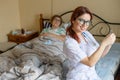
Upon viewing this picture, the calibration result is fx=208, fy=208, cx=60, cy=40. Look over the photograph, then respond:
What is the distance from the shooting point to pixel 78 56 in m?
1.63

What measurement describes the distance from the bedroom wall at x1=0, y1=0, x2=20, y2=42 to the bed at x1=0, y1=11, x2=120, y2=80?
976 millimetres

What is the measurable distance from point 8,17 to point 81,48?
2.41 metres

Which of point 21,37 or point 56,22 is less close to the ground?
point 56,22

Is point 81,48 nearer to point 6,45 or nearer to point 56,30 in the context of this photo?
point 56,30

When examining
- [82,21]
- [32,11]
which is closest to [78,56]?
[82,21]

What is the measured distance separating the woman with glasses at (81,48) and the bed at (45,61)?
267 millimetres

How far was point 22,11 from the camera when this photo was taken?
4023 millimetres

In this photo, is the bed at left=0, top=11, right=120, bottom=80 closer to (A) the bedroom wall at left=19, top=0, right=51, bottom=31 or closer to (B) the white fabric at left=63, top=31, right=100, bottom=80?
(B) the white fabric at left=63, top=31, right=100, bottom=80

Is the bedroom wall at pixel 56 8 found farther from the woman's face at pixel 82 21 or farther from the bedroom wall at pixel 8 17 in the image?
the woman's face at pixel 82 21

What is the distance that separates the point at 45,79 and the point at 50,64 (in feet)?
1.25

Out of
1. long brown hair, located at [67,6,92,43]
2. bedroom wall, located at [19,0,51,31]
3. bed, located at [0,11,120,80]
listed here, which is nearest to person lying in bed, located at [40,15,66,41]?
bed, located at [0,11,120,80]

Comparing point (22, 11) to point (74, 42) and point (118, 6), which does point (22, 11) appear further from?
point (74, 42)

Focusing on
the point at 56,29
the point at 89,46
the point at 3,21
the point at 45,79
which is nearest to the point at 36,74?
the point at 45,79

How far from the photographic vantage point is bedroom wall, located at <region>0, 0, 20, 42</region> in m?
3.71
